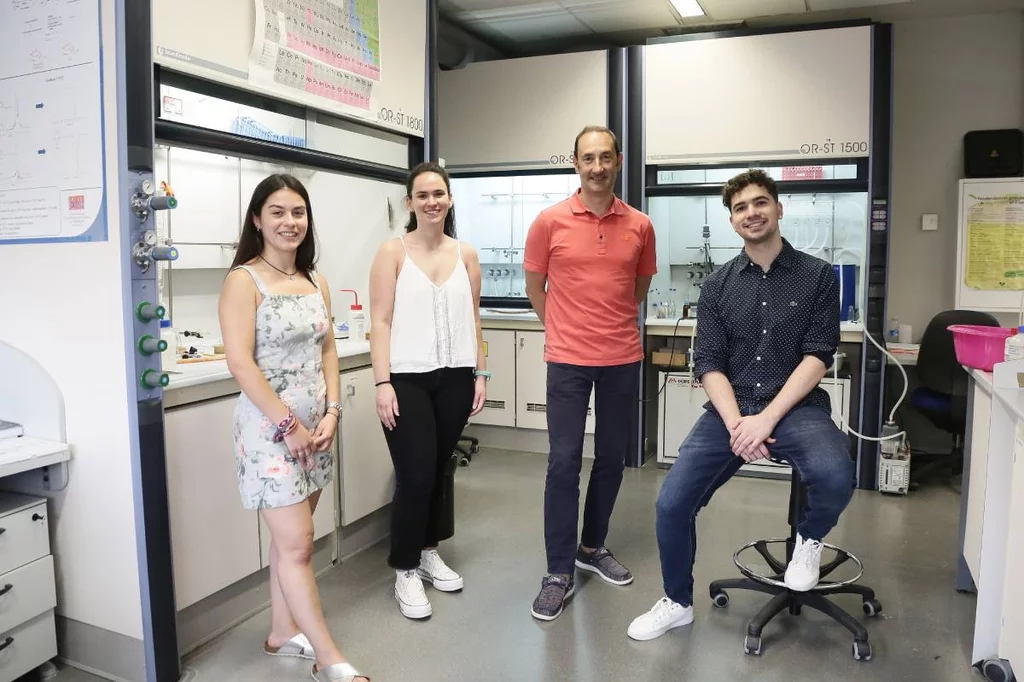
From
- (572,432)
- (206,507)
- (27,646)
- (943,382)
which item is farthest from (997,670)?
(27,646)

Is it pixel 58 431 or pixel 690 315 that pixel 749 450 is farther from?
pixel 690 315

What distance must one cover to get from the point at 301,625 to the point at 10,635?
76 centimetres

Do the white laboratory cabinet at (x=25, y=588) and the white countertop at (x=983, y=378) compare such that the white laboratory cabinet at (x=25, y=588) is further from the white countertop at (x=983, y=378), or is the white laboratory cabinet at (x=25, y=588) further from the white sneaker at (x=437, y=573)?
the white countertop at (x=983, y=378)

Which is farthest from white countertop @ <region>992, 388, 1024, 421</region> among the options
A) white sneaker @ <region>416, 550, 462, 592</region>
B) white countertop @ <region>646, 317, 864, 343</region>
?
white countertop @ <region>646, 317, 864, 343</region>

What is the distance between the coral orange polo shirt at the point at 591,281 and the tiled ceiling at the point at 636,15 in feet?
8.39

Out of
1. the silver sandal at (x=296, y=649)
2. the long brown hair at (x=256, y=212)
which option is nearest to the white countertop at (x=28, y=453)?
the long brown hair at (x=256, y=212)

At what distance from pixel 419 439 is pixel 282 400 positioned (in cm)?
57

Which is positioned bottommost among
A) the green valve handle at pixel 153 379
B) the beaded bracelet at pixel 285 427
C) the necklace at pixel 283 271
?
the beaded bracelet at pixel 285 427

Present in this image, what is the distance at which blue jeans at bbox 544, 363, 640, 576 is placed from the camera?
8.56 ft

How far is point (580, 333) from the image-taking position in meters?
2.60

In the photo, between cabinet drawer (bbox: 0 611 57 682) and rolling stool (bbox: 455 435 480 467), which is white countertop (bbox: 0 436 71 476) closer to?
cabinet drawer (bbox: 0 611 57 682)

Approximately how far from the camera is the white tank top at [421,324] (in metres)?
2.51

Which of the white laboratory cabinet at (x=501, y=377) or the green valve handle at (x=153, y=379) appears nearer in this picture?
the green valve handle at (x=153, y=379)

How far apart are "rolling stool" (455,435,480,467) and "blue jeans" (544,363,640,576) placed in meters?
1.86
